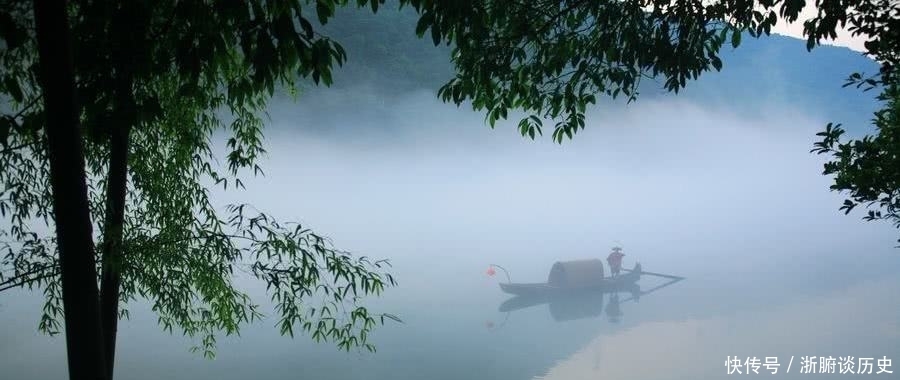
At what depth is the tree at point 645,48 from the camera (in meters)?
2.23

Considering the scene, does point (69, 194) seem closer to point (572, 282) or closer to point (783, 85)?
point (572, 282)

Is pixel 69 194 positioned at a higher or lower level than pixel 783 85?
lower

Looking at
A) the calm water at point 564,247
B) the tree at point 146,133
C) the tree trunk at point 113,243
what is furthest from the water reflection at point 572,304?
the tree trunk at point 113,243

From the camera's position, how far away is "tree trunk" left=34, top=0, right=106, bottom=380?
161 centimetres

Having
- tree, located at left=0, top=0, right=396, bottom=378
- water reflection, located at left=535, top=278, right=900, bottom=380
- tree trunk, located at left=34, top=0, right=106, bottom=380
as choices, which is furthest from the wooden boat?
tree trunk, located at left=34, top=0, right=106, bottom=380

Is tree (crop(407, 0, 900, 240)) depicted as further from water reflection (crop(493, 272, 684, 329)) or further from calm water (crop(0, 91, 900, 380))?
water reflection (crop(493, 272, 684, 329))

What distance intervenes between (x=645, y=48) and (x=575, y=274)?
40.1 ft

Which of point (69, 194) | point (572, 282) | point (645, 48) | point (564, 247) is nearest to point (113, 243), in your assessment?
point (69, 194)

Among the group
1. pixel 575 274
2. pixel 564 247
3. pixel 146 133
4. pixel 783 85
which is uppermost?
pixel 783 85

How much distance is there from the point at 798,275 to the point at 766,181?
2467 cm

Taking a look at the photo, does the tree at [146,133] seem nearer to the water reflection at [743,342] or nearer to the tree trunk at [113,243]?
the tree trunk at [113,243]

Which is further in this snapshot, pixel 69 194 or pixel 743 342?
pixel 743 342

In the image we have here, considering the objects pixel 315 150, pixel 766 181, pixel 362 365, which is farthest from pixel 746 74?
pixel 362 365

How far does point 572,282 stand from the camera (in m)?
14.6
